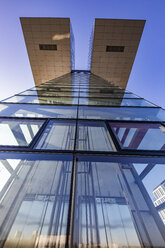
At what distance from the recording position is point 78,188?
167 centimetres

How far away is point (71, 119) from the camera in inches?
143

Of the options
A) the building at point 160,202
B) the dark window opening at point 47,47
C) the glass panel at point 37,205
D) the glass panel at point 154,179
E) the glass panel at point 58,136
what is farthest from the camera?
→ the dark window opening at point 47,47

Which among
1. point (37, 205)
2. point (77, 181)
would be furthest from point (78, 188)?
point (37, 205)

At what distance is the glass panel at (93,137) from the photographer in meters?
2.48

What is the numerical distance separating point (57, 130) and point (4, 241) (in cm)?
223

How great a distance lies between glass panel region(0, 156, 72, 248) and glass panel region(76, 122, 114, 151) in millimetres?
575

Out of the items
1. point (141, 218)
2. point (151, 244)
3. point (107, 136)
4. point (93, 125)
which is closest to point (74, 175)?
point (141, 218)

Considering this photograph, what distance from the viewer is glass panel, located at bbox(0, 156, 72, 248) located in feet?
4.03

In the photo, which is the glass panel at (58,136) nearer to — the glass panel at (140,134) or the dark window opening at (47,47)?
the glass panel at (140,134)

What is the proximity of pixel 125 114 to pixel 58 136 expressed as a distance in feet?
8.55

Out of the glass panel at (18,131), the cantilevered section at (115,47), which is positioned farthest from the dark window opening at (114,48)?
the glass panel at (18,131)

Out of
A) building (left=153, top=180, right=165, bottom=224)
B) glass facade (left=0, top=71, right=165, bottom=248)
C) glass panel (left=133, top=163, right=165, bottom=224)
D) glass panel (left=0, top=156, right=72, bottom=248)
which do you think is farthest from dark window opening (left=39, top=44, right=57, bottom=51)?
building (left=153, top=180, right=165, bottom=224)

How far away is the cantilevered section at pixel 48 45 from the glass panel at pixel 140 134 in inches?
455

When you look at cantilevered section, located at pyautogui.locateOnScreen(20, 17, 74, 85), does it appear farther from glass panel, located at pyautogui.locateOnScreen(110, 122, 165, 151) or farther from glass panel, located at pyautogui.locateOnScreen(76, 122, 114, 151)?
glass panel, located at pyautogui.locateOnScreen(110, 122, 165, 151)
